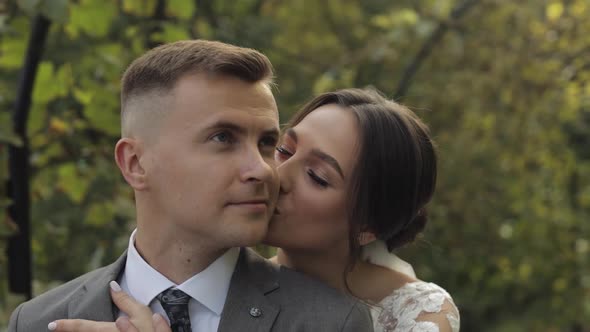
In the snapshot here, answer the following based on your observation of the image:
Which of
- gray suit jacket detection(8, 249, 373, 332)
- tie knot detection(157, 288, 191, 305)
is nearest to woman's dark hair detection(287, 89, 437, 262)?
gray suit jacket detection(8, 249, 373, 332)

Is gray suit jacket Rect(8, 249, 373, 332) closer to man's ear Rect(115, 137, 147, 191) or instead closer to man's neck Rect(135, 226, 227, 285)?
man's neck Rect(135, 226, 227, 285)

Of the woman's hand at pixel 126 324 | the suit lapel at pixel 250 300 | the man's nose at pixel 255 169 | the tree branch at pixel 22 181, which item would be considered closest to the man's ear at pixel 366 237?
the suit lapel at pixel 250 300

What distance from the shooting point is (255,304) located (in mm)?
2469

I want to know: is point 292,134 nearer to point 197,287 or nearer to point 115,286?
point 197,287

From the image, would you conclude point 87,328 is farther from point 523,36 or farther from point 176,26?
point 523,36

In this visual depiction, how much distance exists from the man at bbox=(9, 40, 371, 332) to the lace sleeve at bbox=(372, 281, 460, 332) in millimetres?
600

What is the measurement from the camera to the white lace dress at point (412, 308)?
120 inches

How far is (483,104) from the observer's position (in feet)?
26.0

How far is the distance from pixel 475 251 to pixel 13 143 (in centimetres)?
533

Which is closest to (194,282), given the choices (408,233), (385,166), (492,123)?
Result: (385,166)

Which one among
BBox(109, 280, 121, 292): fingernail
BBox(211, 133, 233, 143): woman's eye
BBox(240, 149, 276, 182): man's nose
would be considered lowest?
BBox(109, 280, 121, 292): fingernail

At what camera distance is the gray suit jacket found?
243 cm

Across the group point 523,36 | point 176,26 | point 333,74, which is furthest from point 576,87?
point 176,26

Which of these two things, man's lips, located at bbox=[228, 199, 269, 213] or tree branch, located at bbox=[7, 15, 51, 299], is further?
tree branch, located at bbox=[7, 15, 51, 299]
